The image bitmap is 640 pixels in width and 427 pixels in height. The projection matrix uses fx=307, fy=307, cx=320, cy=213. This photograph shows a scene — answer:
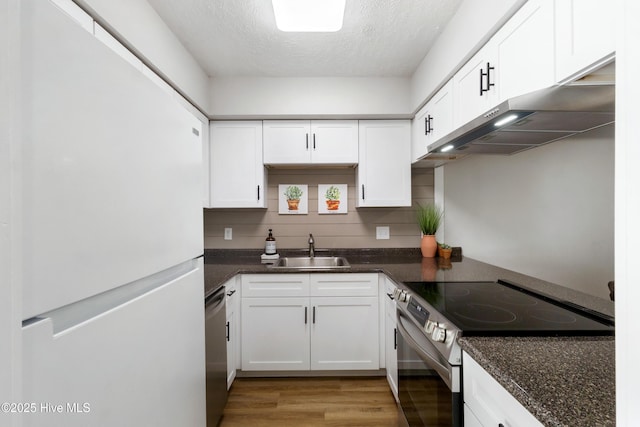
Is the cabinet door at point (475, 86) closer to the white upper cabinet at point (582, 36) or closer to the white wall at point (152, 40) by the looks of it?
the white upper cabinet at point (582, 36)

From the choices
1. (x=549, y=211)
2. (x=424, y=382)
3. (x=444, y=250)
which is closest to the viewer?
(x=424, y=382)

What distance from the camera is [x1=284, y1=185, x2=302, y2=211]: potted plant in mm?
2865

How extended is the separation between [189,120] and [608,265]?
5.92 ft

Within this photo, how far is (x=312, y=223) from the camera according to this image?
9.45ft

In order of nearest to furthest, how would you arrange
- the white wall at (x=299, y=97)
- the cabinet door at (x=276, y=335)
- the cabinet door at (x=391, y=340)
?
the cabinet door at (x=391, y=340) < the cabinet door at (x=276, y=335) < the white wall at (x=299, y=97)

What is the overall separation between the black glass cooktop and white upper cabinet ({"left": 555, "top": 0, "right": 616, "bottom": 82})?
0.83m

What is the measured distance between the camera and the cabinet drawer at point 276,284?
229 centimetres

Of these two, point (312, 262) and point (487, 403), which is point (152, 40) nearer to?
point (312, 262)

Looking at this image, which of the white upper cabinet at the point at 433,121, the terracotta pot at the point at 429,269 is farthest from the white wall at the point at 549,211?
the white upper cabinet at the point at 433,121

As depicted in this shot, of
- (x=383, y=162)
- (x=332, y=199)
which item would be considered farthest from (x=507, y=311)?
(x=332, y=199)

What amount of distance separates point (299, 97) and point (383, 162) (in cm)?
88

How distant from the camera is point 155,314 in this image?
778 millimetres

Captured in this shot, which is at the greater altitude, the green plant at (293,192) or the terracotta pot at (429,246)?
the green plant at (293,192)

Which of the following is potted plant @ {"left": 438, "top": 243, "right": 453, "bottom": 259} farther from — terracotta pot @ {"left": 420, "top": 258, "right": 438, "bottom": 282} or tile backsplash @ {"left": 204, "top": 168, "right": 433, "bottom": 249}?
tile backsplash @ {"left": 204, "top": 168, "right": 433, "bottom": 249}
